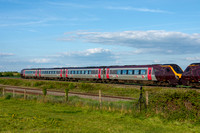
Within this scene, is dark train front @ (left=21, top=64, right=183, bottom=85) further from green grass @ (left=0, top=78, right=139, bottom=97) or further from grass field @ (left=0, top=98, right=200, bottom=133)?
grass field @ (left=0, top=98, right=200, bottom=133)

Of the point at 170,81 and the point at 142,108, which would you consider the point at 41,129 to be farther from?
the point at 170,81

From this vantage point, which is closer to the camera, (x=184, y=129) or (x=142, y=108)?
(x=184, y=129)

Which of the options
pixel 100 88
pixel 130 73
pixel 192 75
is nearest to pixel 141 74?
pixel 130 73

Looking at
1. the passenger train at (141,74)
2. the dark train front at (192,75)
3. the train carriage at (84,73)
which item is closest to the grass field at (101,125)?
the dark train front at (192,75)

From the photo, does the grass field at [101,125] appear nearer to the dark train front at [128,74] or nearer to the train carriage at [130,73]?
the dark train front at [128,74]

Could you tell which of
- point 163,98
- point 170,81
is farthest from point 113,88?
point 163,98

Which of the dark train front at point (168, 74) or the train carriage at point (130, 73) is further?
the train carriage at point (130, 73)

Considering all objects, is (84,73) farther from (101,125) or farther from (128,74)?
(101,125)

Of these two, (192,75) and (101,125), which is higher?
(192,75)

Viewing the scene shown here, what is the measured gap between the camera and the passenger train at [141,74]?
32.6 metres

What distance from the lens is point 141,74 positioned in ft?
130

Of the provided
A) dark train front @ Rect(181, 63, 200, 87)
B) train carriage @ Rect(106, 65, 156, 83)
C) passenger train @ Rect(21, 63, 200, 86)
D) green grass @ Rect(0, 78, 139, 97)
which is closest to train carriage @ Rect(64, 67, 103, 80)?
passenger train @ Rect(21, 63, 200, 86)

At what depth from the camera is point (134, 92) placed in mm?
33375

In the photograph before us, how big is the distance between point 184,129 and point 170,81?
24830 millimetres
